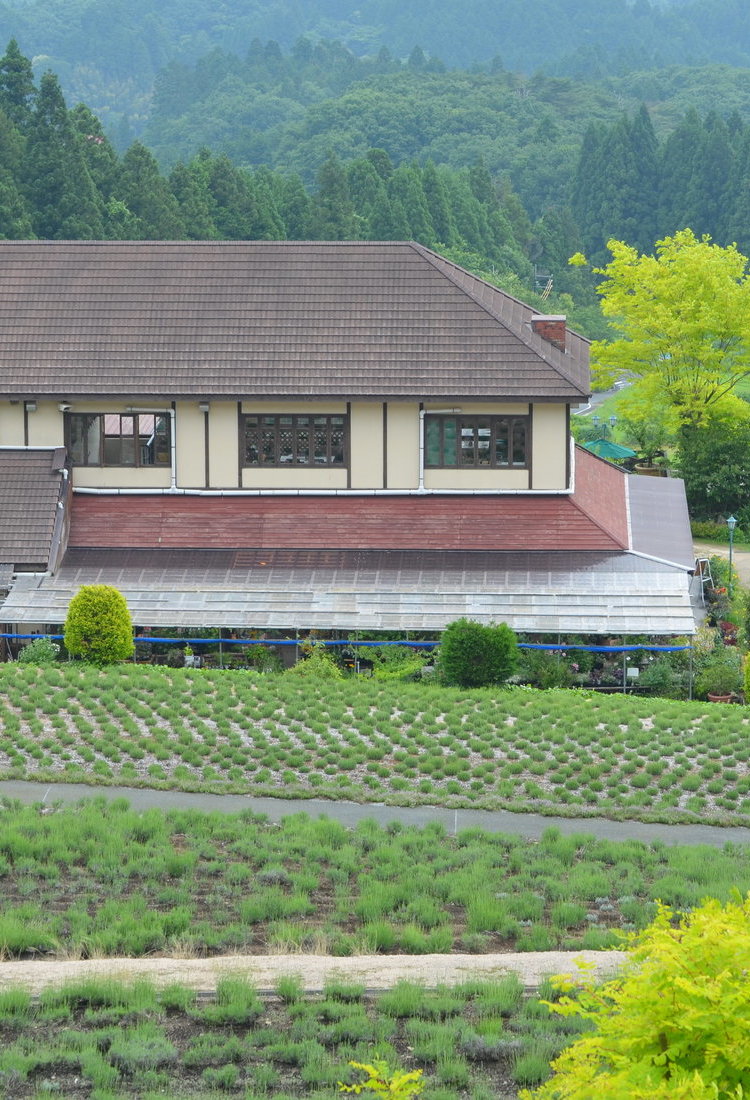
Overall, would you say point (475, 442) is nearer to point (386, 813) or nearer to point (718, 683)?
point (718, 683)

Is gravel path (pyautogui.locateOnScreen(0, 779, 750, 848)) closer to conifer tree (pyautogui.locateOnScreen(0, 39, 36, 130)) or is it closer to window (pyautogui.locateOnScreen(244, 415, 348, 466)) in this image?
window (pyautogui.locateOnScreen(244, 415, 348, 466))

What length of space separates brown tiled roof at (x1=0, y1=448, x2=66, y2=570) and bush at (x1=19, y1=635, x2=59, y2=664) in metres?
2.33

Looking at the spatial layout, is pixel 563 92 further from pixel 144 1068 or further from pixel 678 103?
pixel 144 1068

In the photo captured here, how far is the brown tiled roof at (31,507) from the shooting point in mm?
31031

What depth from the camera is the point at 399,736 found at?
23.9 m

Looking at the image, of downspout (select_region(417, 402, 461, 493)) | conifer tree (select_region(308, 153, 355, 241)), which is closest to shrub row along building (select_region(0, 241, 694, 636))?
downspout (select_region(417, 402, 461, 493))

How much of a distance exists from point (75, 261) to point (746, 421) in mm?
20061

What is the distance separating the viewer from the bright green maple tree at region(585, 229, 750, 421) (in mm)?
44531

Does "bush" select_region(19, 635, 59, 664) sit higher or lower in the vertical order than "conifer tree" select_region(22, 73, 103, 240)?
lower

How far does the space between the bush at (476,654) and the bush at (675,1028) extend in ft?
56.5

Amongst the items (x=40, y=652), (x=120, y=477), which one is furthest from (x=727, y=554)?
(x=40, y=652)

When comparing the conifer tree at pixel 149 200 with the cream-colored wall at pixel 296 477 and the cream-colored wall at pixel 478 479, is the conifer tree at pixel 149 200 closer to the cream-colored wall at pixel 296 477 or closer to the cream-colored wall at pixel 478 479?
the cream-colored wall at pixel 296 477

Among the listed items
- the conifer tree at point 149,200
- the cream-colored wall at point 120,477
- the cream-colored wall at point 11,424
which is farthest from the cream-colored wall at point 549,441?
the conifer tree at point 149,200

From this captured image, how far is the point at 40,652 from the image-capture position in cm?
2867
